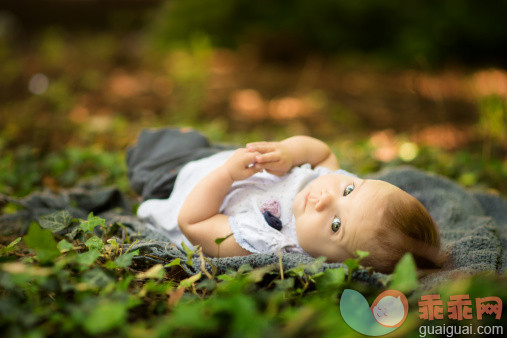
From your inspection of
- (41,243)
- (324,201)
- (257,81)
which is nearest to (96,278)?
(41,243)

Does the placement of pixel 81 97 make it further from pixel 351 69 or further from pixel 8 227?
pixel 351 69

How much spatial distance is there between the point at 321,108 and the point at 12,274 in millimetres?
4037

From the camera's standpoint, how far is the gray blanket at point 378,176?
1.39 metres

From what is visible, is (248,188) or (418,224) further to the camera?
(248,188)

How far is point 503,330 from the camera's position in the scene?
1.01m

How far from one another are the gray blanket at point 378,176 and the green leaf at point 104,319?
0.40 meters

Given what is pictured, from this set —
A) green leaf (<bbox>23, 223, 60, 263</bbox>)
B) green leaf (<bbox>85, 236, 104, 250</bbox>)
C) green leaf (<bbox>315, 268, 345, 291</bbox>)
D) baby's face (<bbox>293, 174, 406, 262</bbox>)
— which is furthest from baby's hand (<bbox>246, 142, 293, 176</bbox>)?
green leaf (<bbox>23, 223, 60, 263</bbox>)

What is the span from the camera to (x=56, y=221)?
1513 millimetres

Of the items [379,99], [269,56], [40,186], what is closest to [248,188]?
[40,186]

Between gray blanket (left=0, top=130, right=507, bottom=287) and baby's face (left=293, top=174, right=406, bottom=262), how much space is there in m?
0.10

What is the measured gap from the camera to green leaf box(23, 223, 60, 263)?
A: 3.59 feet

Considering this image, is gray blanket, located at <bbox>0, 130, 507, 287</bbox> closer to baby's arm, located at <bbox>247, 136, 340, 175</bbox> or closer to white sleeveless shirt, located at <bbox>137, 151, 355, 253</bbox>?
white sleeveless shirt, located at <bbox>137, 151, 355, 253</bbox>

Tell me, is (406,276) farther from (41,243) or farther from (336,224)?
(41,243)

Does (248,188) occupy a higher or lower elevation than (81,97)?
lower
